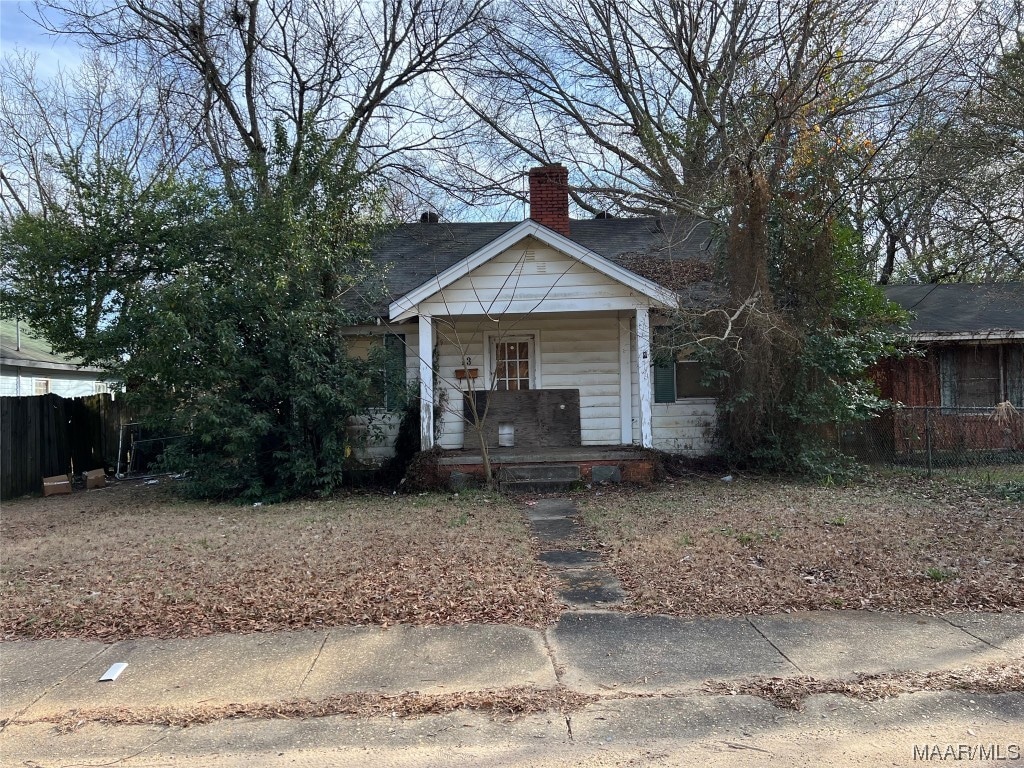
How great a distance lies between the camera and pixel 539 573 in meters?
6.45

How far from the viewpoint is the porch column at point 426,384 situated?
11.4 meters

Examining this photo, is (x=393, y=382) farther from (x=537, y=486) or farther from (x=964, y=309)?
(x=964, y=309)

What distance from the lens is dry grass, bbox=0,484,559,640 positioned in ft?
17.7

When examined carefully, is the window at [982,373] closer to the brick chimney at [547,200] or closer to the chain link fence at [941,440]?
the chain link fence at [941,440]

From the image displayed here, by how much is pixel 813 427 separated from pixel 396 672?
29.0 ft

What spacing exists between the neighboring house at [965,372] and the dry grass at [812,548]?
114 inches

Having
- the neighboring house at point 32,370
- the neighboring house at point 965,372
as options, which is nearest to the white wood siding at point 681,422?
the neighboring house at point 965,372

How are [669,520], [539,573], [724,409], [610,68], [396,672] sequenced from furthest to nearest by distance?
[610,68]
[724,409]
[669,520]
[539,573]
[396,672]

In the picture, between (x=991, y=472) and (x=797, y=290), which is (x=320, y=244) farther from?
(x=991, y=472)

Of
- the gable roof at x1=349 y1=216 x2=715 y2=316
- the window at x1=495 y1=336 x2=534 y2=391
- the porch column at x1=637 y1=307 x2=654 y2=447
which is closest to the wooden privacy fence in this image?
the gable roof at x1=349 y1=216 x2=715 y2=316

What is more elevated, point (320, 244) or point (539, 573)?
point (320, 244)

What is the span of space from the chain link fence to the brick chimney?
6.53 meters

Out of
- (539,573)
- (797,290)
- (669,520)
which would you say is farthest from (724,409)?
(539,573)

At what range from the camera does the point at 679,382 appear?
13.4 meters
